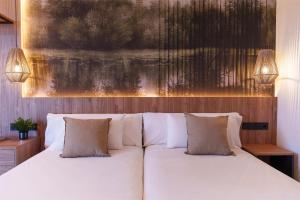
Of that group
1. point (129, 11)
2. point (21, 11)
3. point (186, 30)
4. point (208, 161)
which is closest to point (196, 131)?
point (208, 161)

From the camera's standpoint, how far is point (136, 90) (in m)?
3.44

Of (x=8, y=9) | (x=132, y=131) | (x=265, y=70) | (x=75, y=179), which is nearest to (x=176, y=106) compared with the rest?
(x=132, y=131)

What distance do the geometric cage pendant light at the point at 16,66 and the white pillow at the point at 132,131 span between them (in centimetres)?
122

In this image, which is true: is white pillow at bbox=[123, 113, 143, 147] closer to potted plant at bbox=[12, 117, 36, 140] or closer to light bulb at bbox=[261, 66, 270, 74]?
potted plant at bbox=[12, 117, 36, 140]

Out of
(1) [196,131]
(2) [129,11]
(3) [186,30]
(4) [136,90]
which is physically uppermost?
(2) [129,11]

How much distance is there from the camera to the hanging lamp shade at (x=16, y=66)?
3184 millimetres

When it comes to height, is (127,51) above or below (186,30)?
below

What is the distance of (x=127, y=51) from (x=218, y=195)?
2.15m

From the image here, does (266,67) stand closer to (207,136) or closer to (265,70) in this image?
(265,70)

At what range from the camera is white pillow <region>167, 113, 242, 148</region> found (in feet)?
9.80

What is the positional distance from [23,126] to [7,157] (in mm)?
421

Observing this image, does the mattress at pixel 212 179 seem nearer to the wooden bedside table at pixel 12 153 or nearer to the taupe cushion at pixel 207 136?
the taupe cushion at pixel 207 136

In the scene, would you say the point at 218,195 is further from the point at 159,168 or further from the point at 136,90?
the point at 136,90

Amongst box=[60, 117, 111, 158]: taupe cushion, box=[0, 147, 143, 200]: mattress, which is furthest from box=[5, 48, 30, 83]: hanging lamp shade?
box=[0, 147, 143, 200]: mattress
